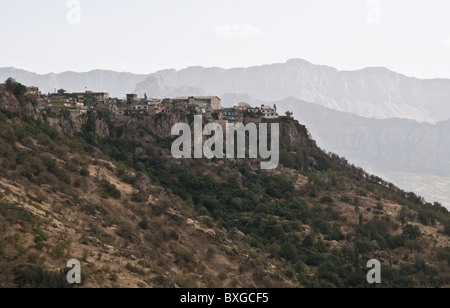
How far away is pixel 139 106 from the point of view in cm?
12825

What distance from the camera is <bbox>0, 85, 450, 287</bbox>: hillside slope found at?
55.2 m

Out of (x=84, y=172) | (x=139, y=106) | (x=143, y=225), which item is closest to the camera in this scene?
(x=143, y=225)

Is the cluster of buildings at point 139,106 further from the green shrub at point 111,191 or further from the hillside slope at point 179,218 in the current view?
the green shrub at point 111,191

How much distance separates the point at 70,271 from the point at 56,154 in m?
34.9

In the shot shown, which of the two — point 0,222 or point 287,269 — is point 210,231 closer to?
point 287,269

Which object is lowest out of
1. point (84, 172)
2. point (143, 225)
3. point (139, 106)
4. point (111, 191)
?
point (143, 225)

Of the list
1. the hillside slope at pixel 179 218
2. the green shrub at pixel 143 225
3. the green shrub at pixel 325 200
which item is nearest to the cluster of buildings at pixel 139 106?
the hillside slope at pixel 179 218

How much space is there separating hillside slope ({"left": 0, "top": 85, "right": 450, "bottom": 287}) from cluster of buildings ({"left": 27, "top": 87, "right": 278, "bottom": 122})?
4287 mm

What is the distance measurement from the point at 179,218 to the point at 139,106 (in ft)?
192

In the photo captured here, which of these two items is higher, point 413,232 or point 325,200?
point 325,200

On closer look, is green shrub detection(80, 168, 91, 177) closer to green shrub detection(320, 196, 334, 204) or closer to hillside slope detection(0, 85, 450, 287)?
hillside slope detection(0, 85, 450, 287)

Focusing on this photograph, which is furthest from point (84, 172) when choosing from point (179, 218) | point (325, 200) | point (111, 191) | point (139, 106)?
point (139, 106)

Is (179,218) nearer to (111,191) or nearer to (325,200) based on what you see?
(111,191)

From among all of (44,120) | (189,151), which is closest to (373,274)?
(189,151)
